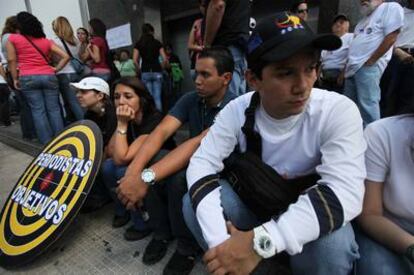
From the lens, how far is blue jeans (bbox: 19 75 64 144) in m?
3.34

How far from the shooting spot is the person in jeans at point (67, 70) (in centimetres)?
371

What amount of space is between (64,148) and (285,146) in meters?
1.67

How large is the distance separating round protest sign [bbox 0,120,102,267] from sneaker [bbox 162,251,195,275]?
645 mm

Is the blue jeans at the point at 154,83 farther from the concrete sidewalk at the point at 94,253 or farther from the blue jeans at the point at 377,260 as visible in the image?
the blue jeans at the point at 377,260

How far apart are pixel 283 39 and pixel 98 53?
3.52 meters

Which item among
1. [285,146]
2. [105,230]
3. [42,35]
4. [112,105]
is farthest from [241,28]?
[42,35]

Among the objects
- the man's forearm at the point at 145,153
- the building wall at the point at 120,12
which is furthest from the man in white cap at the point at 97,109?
the building wall at the point at 120,12

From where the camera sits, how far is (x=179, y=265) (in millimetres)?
1613

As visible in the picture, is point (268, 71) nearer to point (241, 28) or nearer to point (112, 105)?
point (241, 28)

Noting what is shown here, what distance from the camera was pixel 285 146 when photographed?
3.89 feet

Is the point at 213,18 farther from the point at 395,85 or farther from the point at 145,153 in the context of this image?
the point at 395,85

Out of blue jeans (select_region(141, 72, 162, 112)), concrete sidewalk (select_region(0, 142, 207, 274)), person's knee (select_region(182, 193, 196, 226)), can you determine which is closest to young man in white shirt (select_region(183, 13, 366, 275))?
person's knee (select_region(182, 193, 196, 226))

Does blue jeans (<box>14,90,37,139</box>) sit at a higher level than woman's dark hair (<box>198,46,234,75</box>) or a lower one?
lower

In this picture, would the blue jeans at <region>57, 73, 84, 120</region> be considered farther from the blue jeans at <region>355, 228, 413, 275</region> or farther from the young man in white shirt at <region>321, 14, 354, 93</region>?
the blue jeans at <region>355, 228, 413, 275</region>
